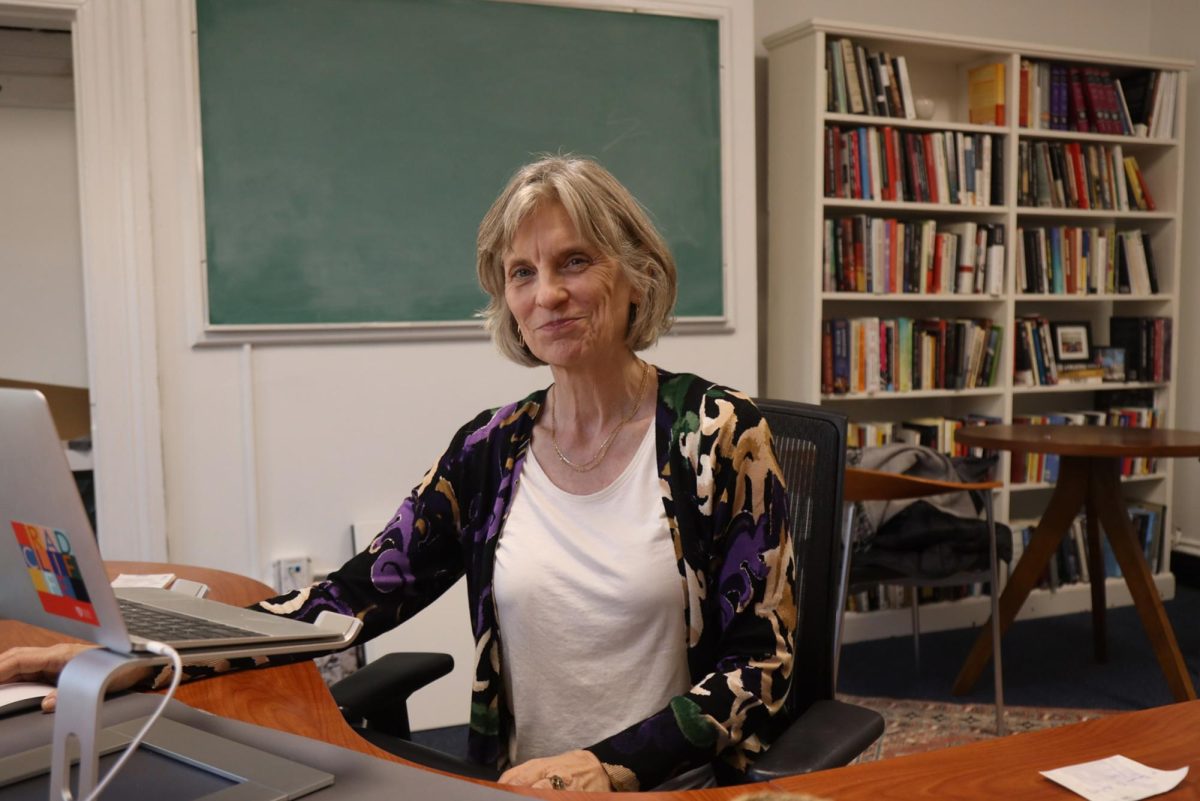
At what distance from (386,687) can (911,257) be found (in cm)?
289

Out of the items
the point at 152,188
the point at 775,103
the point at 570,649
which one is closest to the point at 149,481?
the point at 152,188

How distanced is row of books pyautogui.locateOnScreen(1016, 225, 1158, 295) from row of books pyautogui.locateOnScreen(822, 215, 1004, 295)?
0.59ft

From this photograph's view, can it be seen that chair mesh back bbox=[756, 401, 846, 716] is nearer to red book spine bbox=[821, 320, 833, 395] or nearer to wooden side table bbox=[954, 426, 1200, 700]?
wooden side table bbox=[954, 426, 1200, 700]

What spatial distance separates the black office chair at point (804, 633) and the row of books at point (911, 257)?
2282mm

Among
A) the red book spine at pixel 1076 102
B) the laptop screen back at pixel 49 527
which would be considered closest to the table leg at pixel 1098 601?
the red book spine at pixel 1076 102

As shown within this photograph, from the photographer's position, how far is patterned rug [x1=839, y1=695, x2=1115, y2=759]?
290cm

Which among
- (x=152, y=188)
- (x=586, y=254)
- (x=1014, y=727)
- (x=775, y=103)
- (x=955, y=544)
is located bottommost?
(x=1014, y=727)

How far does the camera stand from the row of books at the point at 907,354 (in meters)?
3.71

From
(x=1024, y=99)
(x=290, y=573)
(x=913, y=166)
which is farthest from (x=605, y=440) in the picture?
(x=1024, y=99)

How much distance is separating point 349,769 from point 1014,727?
2.57 metres

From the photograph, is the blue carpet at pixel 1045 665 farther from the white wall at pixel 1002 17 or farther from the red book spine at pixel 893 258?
the white wall at pixel 1002 17

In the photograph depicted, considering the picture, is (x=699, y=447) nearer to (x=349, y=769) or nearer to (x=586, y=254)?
(x=586, y=254)

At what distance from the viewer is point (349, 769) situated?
0.92 m

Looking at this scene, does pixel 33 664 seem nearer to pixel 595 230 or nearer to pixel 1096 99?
pixel 595 230
